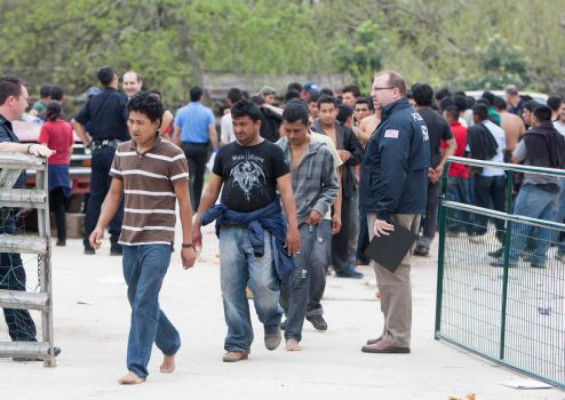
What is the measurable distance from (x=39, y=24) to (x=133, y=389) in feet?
79.9

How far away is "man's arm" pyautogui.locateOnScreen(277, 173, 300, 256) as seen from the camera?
8.86m

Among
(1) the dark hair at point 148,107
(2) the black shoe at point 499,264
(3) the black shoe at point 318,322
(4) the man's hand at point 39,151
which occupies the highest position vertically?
(1) the dark hair at point 148,107

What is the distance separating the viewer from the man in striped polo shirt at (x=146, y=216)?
794cm

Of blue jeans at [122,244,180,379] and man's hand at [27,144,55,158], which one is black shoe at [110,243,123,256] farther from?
blue jeans at [122,244,180,379]

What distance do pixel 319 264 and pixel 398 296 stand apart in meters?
0.97

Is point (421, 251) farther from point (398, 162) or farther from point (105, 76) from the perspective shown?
point (398, 162)

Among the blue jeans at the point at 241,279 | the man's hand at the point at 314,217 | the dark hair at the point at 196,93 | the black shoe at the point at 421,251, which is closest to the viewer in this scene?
the blue jeans at the point at 241,279

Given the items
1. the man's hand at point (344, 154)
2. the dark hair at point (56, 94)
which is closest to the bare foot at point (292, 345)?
the man's hand at point (344, 154)

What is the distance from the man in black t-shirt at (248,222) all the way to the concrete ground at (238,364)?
0.43 meters

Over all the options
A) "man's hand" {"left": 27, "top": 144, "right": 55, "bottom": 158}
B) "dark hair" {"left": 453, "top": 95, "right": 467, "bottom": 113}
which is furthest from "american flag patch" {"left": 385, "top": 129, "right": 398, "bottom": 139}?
"dark hair" {"left": 453, "top": 95, "right": 467, "bottom": 113}

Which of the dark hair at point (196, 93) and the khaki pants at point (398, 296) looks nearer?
the khaki pants at point (398, 296)

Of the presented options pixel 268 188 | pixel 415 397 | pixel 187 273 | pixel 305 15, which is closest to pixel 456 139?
pixel 187 273

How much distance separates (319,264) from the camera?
33.0 ft

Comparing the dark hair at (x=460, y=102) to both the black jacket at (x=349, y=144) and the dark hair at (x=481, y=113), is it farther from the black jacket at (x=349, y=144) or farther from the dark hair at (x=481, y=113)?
the black jacket at (x=349, y=144)
